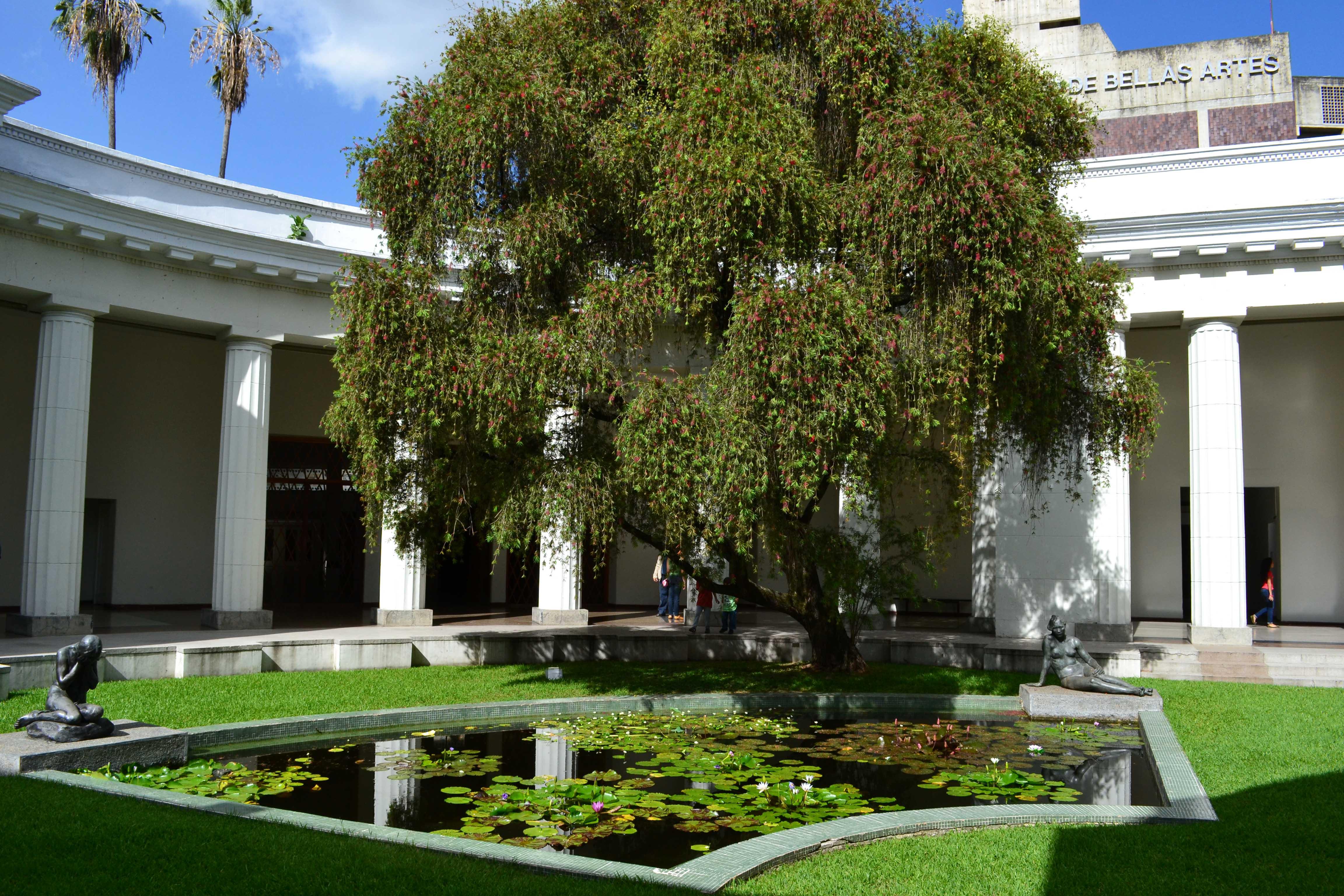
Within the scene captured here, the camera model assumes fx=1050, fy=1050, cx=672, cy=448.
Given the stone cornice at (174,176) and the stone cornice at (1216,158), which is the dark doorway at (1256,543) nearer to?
the stone cornice at (1216,158)

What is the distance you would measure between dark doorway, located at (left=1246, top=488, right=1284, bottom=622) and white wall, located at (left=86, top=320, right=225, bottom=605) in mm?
25898

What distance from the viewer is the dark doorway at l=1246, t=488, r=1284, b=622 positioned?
83.5 feet

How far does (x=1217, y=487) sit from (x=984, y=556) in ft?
17.0

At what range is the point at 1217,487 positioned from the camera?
2027cm

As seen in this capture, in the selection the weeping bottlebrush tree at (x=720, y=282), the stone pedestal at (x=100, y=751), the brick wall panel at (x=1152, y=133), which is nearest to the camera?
the stone pedestal at (x=100, y=751)

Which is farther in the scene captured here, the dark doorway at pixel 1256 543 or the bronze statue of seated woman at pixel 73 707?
the dark doorway at pixel 1256 543

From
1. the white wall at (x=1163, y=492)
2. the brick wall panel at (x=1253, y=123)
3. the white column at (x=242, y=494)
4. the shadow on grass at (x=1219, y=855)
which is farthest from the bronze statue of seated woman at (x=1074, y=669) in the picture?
the brick wall panel at (x=1253, y=123)

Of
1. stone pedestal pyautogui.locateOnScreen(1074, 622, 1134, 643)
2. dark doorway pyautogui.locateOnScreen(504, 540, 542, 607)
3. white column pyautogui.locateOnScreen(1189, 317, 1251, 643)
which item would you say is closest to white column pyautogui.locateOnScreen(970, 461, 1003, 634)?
stone pedestal pyautogui.locateOnScreen(1074, 622, 1134, 643)

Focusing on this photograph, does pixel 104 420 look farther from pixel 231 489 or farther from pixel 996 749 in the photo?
pixel 996 749

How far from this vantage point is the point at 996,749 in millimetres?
10648

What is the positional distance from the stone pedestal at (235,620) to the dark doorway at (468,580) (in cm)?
852

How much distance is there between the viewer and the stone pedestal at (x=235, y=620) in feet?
68.9

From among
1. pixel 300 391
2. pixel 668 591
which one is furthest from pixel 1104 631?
pixel 300 391

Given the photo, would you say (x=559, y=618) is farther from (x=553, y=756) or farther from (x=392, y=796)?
(x=392, y=796)
